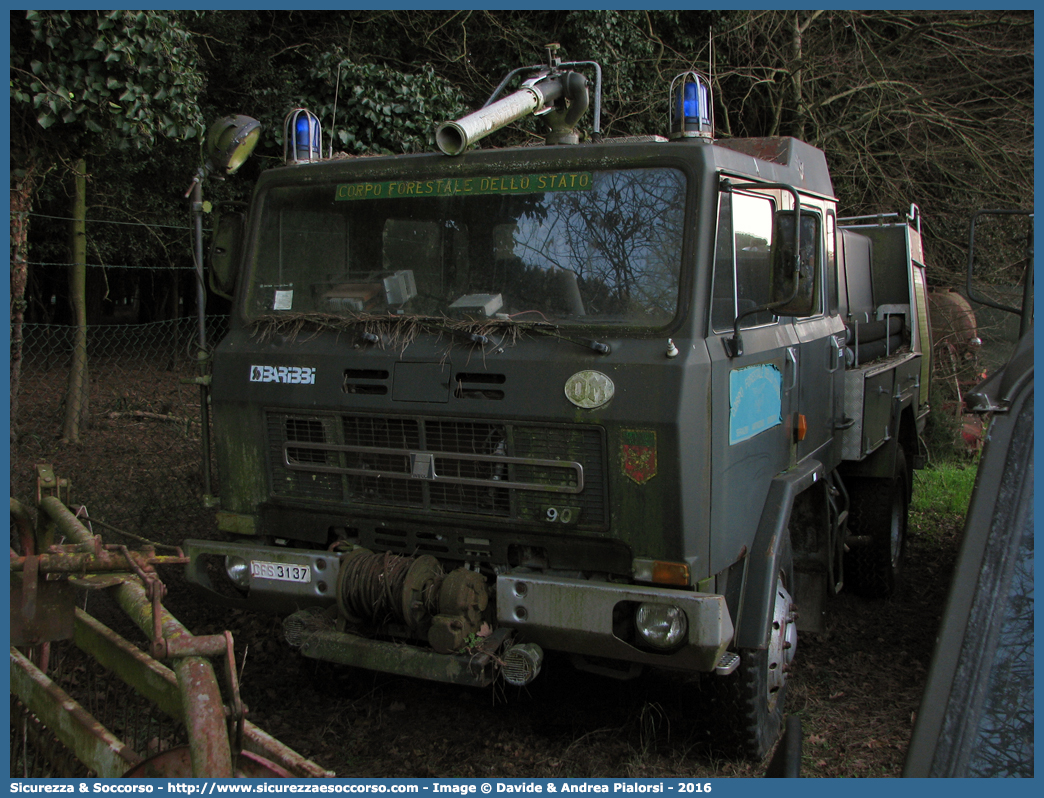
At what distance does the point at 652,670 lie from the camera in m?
4.44

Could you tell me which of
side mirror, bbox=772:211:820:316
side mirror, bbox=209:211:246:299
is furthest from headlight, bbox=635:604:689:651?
side mirror, bbox=209:211:246:299

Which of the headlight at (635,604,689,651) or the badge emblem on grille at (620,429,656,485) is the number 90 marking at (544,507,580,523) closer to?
the badge emblem on grille at (620,429,656,485)

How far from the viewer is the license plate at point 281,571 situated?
3811 mm

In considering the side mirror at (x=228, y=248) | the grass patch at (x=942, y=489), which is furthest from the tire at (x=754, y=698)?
the grass patch at (x=942, y=489)

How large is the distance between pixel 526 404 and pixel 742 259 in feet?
3.74

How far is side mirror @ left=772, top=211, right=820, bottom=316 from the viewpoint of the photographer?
11.6ft

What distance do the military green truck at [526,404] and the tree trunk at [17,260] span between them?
354 centimetres

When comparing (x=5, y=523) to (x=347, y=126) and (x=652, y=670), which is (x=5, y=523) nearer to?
(x=652, y=670)

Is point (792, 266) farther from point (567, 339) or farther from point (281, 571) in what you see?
point (281, 571)

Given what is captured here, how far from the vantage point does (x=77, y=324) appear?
29.9 feet

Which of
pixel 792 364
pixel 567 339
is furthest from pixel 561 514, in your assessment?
pixel 792 364

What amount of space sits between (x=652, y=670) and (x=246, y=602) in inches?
79.1

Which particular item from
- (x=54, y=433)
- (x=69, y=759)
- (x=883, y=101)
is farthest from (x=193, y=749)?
(x=883, y=101)

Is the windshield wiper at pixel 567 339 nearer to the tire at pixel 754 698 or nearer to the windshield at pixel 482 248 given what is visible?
the windshield at pixel 482 248
